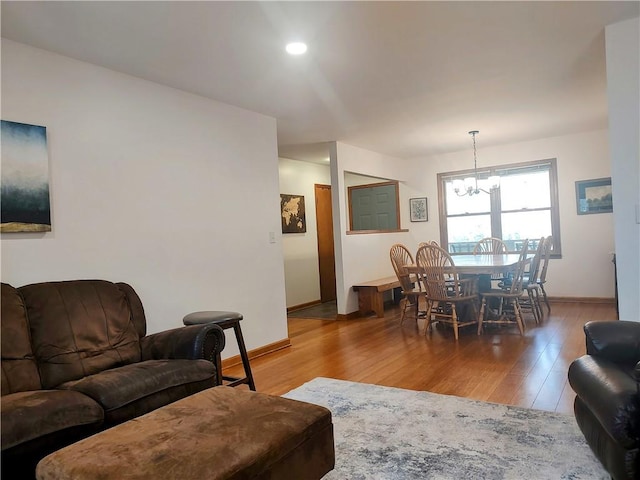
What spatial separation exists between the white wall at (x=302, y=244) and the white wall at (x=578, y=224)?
122 inches

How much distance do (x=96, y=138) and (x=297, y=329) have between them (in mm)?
3152

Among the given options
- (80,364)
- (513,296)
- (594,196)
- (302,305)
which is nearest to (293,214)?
(302,305)

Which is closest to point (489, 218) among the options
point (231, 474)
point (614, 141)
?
point (614, 141)

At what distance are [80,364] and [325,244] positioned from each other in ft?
17.2

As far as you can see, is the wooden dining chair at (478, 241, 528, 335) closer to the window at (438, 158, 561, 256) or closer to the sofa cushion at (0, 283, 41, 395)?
the window at (438, 158, 561, 256)

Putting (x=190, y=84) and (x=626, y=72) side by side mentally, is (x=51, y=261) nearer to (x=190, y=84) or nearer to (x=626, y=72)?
(x=190, y=84)

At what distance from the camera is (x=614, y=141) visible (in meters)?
2.61

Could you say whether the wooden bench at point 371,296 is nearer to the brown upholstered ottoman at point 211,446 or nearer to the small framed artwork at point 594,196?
the small framed artwork at point 594,196

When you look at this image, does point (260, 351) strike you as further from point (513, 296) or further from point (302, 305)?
point (302, 305)

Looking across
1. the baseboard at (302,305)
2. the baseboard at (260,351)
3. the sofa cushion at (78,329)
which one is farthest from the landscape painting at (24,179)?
the baseboard at (302,305)

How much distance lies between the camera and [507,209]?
638cm

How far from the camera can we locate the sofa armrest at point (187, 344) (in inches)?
93.7

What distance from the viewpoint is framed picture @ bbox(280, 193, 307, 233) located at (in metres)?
6.30

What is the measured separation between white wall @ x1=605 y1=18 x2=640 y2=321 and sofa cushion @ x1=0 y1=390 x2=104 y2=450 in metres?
3.01
